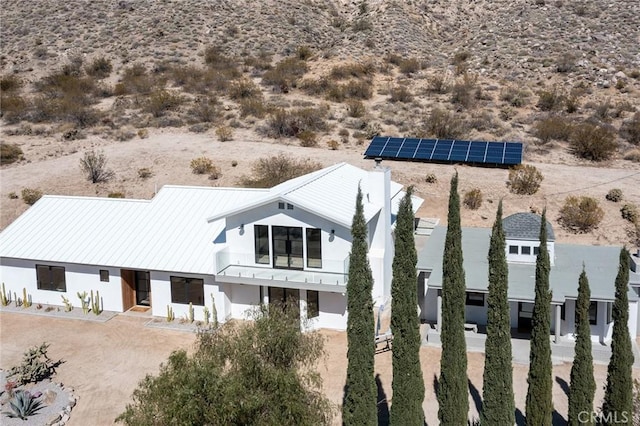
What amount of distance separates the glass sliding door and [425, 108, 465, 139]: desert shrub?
2423 centimetres

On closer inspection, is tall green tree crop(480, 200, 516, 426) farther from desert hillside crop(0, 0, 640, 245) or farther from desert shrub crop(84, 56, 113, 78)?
desert shrub crop(84, 56, 113, 78)

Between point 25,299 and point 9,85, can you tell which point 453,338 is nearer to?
point 25,299

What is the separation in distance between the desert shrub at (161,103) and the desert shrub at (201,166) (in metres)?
11.1

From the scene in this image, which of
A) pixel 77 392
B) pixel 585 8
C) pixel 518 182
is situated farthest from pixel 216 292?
pixel 585 8

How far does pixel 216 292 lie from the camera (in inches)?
884

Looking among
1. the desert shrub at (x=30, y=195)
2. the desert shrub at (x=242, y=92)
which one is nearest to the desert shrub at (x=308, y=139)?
the desert shrub at (x=242, y=92)

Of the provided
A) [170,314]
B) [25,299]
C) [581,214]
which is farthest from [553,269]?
[25,299]

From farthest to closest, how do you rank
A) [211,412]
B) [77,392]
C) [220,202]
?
[220,202] < [77,392] < [211,412]

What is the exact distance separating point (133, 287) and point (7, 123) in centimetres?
3010

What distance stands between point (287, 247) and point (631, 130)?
101 feet

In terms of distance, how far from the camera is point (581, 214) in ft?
102

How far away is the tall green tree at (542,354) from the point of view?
13.2 meters

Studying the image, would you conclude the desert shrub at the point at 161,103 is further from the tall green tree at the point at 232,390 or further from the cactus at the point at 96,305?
the tall green tree at the point at 232,390

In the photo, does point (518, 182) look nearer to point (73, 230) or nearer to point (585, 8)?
point (73, 230)
